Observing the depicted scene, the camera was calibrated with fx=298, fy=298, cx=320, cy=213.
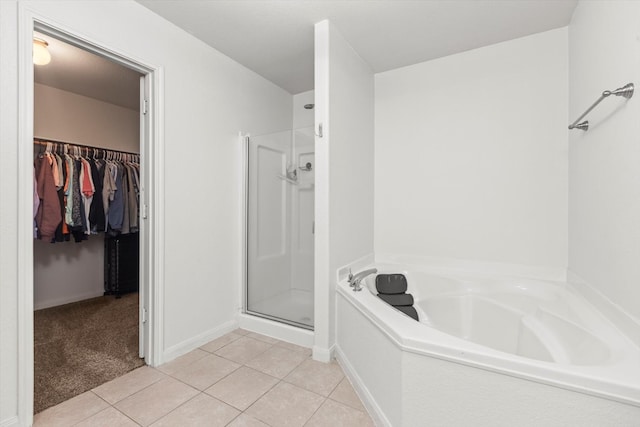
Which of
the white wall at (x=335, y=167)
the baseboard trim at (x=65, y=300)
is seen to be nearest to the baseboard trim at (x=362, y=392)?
the white wall at (x=335, y=167)

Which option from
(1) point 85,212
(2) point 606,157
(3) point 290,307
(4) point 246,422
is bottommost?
(4) point 246,422

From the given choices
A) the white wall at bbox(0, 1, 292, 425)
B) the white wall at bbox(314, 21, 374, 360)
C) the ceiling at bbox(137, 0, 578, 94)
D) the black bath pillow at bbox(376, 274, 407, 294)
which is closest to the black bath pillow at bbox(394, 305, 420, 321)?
the black bath pillow at bbox(376, 274, 407, 294)

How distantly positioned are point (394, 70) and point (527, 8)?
1.07 metres

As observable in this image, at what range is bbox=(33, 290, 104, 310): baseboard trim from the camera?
3.14m

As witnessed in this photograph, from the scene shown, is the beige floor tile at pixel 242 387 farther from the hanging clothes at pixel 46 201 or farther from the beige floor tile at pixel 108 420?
the hanging clothes at pixel 46 201

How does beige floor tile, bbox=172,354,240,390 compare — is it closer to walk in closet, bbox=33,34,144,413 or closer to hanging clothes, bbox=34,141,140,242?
walk in closet, bbox=33,34,144,413

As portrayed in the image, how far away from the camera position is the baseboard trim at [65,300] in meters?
3.14

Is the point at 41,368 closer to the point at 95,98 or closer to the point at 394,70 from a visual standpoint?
the point at 95,98

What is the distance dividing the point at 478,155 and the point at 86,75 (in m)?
3.70

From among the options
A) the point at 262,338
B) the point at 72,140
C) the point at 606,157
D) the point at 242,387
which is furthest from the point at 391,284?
the point at 72,140

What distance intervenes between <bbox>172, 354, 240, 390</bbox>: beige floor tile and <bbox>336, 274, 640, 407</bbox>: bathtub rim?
1.07m

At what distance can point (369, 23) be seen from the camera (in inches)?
81.6

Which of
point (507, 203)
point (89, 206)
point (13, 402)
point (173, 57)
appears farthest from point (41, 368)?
point (507, 203)

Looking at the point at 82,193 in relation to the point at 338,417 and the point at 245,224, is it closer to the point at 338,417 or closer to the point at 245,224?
the point at 245,224
